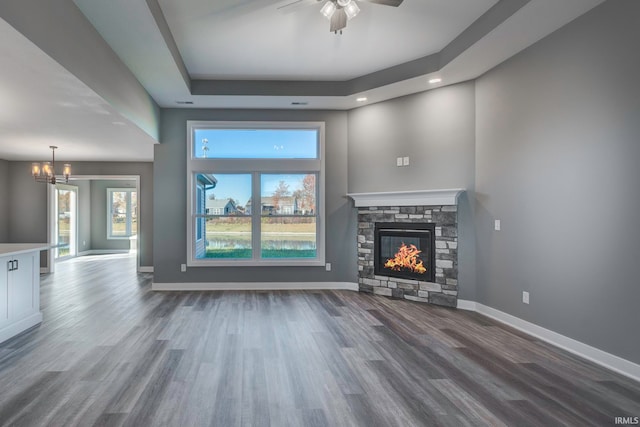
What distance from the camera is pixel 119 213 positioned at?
424 inches

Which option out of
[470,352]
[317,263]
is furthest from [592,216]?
[317,263]

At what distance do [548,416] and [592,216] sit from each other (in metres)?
1.74

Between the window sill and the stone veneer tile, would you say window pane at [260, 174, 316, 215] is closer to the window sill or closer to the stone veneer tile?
the window sill

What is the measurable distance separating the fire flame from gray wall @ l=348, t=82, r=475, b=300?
586 mm

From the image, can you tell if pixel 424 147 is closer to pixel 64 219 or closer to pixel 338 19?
pixel 338 19

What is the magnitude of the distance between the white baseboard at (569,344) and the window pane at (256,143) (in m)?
3.46

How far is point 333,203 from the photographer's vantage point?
553 centimetres

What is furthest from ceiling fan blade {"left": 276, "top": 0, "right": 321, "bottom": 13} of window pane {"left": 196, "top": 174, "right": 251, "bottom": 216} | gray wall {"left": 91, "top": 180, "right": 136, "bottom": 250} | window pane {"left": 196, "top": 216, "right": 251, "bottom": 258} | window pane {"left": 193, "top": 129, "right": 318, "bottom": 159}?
gray wall {"left": 91, "top": 180, "right": 136, "bottom": 250}

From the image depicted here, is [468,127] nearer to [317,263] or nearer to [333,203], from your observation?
[333,203]

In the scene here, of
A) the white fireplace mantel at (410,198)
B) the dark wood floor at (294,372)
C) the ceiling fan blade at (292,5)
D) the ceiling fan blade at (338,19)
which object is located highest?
the ceiling fan blade at (292,5)

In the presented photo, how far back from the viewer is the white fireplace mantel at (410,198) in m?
4.40

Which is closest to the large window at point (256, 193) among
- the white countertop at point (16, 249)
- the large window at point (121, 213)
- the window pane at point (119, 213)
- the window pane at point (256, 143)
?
the window pane at point (256, 143)

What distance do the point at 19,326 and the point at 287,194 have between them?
146 inches

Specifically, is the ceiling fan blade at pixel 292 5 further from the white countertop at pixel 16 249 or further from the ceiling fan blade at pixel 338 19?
the white countertop at pixel 16 249
